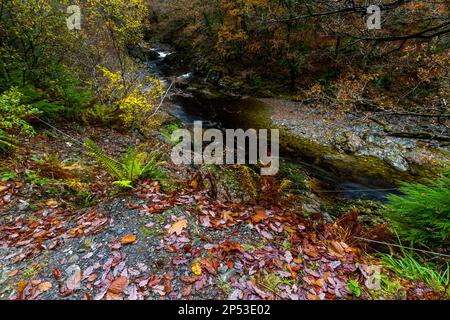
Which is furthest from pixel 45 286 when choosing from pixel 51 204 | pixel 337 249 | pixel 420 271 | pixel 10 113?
pixel 420 271

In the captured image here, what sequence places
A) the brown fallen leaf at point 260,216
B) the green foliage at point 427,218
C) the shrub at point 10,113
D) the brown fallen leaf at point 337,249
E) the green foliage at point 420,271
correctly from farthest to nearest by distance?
the shrub at point 10,113
the brown fallen leaf at point 260,216
the green foliage at point 427,218
the brown fallen leaf at point 337,249
the green foliage at point 420,271

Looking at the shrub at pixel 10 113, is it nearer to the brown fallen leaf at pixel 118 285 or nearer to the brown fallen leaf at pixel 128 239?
the brown fallen leaf at pixel 128 239

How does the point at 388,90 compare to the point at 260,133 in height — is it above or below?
above

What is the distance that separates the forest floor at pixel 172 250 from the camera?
268 centimetres

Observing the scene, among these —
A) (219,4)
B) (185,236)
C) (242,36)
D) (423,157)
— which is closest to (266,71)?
(242,36)

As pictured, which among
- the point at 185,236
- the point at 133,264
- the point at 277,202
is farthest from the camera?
the point at 277,202

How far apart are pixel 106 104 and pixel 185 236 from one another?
8007 millimetres

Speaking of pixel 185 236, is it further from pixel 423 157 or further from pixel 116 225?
pixel 423 157

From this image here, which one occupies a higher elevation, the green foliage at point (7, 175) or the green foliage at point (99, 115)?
the green foliage at point (99, 115)

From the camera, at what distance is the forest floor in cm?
268

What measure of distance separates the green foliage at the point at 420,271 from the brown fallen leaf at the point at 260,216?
1651 mm

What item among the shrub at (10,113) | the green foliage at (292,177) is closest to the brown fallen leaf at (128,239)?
the shrub at (10,113)

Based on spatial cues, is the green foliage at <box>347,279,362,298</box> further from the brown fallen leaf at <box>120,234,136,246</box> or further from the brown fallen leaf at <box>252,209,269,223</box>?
the brown fallen leaf at <box>120,234,136,246</box>
